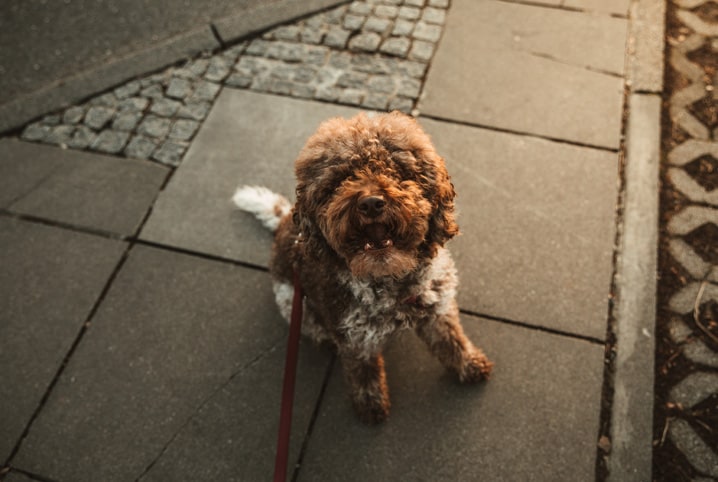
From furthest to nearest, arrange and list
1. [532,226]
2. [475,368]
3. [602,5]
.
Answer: [602,5], [532,226], [475,368]

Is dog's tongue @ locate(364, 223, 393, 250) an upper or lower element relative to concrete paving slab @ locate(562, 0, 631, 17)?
lower

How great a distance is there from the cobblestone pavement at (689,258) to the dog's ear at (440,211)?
5.74 feet

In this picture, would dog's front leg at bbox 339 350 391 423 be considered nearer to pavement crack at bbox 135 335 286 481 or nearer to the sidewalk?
the sidewalk

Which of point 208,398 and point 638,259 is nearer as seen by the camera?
point 208,398

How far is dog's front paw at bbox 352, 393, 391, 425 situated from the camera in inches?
121

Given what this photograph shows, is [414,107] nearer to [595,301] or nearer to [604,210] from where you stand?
[604,210]

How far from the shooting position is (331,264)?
8.52 ft

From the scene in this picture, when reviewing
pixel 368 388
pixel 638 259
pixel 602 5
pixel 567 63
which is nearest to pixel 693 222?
pixel 638 259

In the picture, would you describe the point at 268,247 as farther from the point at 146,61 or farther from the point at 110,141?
the point at 146,61

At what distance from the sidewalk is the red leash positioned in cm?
53

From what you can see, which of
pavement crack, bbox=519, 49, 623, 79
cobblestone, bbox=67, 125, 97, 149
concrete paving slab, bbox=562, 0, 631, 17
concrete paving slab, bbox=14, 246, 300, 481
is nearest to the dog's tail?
Result: concrete paving slab, bbox=14, 246, 300, 481

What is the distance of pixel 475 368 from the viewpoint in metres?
3.16

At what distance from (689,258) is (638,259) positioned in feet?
1.11

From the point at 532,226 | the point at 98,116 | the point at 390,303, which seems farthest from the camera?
the point at 98,116
